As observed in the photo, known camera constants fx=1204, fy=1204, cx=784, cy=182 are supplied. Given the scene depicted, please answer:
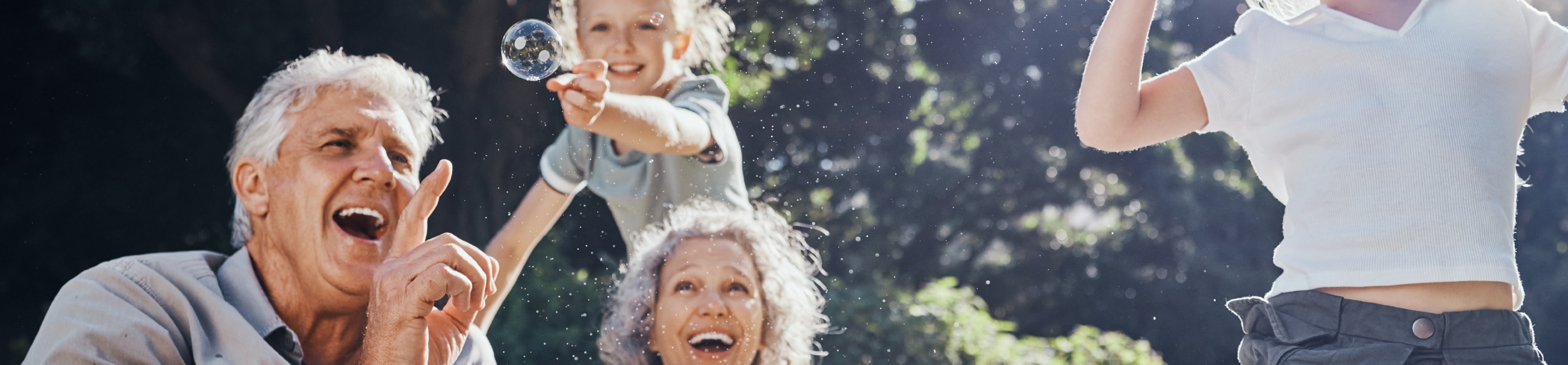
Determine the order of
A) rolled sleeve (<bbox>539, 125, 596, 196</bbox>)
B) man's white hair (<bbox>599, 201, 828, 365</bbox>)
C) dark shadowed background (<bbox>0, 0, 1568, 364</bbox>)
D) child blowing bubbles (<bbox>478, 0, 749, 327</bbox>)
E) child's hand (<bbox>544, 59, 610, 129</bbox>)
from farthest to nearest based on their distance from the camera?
dark shadowed background (<bbox>0, 0, 1568, 364</bbox>)
rolled sleeve (<bbox>539, 125, 596, 196</bbox>)
child blowing bubbles (<bbox>478, 0, 749, 327</bbox>)
man's white hair (<bbox>599, 201, 828, 365</bbox>)
child's hand (<bbox>544, 59, 610, 129</bbox>)

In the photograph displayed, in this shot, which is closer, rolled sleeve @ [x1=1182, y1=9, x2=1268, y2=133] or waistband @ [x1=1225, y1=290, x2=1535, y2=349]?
waistband @ [x1=1225, y1=290, x2=1535, y2=349]

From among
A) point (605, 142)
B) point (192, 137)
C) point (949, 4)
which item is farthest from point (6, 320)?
point (949, 4)

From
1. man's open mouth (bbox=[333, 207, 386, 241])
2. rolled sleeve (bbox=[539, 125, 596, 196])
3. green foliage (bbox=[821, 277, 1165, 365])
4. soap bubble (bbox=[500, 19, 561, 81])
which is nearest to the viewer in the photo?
man's open mouth (bbox=[333, 207, 386, 241])

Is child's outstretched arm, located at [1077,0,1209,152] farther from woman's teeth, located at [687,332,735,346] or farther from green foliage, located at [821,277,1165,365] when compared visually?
green foliage, located at [821,277,1165,365]

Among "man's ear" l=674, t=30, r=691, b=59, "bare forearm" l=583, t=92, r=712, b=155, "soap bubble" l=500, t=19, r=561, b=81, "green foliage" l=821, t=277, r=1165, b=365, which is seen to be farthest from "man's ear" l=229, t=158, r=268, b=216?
"green foliage" l=821, t=277, r=1165, b=365

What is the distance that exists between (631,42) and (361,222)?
0.98m

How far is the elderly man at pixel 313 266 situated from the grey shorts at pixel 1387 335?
4.04ft

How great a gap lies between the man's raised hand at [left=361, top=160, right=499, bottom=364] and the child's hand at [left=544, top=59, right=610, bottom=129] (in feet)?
0.77

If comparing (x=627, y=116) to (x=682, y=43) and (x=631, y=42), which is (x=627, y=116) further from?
(x=682, y=43)

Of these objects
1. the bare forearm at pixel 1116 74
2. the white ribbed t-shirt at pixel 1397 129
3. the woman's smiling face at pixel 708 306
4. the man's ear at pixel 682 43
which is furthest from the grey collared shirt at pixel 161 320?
the white ribbed t-shirt at pixel 1397 129

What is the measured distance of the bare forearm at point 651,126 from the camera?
238 cm

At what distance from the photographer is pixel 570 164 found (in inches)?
138

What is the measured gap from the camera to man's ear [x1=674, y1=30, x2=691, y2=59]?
355 centimetres

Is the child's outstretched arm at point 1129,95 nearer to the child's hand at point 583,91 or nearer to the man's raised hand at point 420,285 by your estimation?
the child's hand at point 583,91
